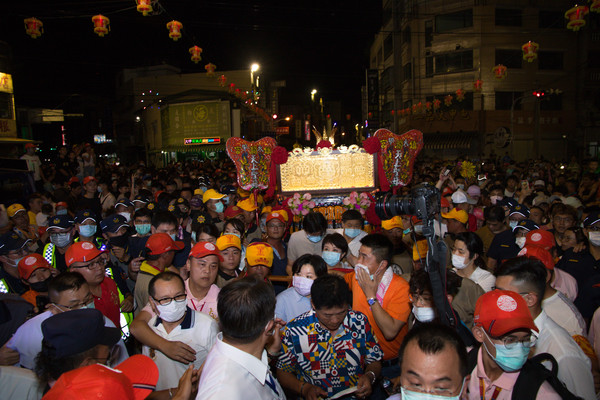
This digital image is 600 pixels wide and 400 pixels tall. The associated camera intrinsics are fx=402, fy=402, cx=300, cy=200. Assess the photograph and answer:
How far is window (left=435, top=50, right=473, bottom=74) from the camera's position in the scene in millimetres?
33094

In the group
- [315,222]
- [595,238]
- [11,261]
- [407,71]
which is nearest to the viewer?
[595,238]

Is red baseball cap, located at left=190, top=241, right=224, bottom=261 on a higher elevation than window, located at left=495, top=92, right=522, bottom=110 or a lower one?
lower

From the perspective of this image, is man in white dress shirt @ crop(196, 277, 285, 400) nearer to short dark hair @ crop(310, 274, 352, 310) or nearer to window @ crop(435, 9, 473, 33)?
short dark hair @ crop(310, 274, 352, 310)

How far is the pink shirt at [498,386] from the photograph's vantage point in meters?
2.09

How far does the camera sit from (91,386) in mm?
1637

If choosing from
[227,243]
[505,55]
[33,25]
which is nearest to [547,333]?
[227,243]

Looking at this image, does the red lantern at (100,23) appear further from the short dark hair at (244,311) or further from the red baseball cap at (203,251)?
the short dark hair at (244,311)

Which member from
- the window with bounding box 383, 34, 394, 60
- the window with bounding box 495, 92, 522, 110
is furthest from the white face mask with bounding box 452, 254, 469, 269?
the window with bounding box 383, 34, 394, 60

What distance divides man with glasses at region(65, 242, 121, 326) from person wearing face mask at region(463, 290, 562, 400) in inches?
129

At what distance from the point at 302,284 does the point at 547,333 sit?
6.45ft

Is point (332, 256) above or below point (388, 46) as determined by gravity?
below

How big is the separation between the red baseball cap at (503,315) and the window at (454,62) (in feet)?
115

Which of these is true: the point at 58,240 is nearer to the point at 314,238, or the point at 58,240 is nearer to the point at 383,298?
the point at 314,238

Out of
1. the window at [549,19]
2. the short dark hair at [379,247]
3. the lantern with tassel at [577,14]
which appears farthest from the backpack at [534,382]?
the window at [549,19]
